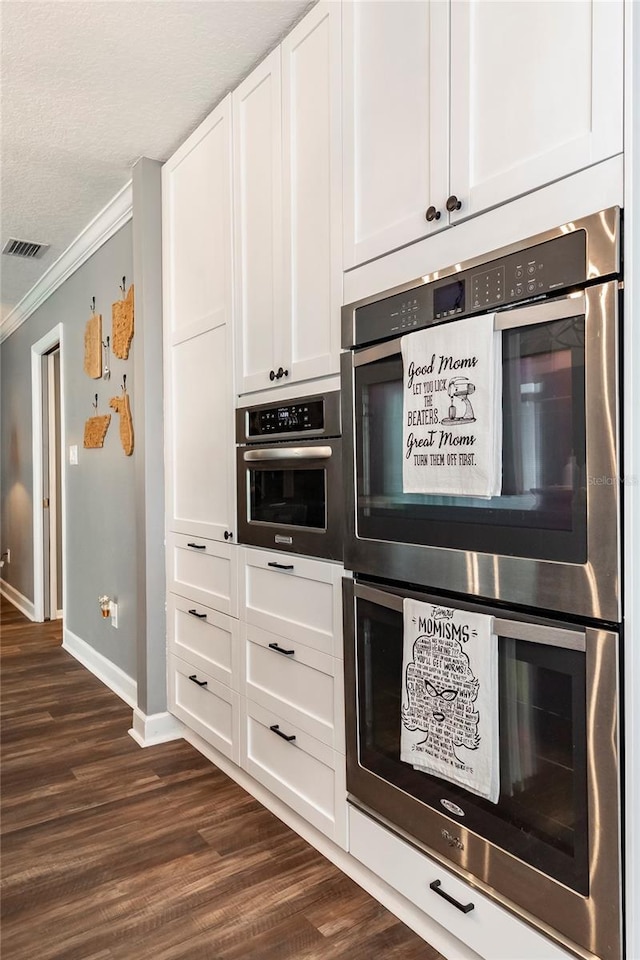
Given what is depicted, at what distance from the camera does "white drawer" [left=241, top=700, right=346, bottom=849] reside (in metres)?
1.86

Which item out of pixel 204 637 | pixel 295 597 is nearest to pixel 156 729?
pixel 204 637

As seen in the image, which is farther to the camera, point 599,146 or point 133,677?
point 133,677

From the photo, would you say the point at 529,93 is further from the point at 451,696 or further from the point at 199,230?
the point at 199,230

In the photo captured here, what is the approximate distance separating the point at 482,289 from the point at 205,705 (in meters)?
1.94

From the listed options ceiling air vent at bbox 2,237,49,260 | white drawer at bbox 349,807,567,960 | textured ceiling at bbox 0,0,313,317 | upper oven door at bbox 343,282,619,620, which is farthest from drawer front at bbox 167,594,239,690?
ceiling air vent at bbox 2,237,49,260

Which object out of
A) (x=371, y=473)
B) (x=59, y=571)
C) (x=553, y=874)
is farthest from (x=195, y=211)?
(x=59, y=571)

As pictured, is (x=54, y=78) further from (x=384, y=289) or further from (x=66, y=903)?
(x=66, y=903)

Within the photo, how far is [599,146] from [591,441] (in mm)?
500

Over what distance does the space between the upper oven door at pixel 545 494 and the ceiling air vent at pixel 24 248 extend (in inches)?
123

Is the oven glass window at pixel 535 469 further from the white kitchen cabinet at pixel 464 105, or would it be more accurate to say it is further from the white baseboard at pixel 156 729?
the white baseboard at pixel 156 729

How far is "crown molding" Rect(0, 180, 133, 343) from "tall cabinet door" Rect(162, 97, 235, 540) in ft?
1.56

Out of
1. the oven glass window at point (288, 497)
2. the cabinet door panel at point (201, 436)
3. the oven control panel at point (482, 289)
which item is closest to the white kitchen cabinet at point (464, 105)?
the oven control panel at point (482, 289)

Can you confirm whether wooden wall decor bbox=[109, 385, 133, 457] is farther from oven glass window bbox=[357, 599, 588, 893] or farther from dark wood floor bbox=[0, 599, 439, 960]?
oven glass window bbox=[357, 599, 588, 893]

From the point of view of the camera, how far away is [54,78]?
2.26 meters
